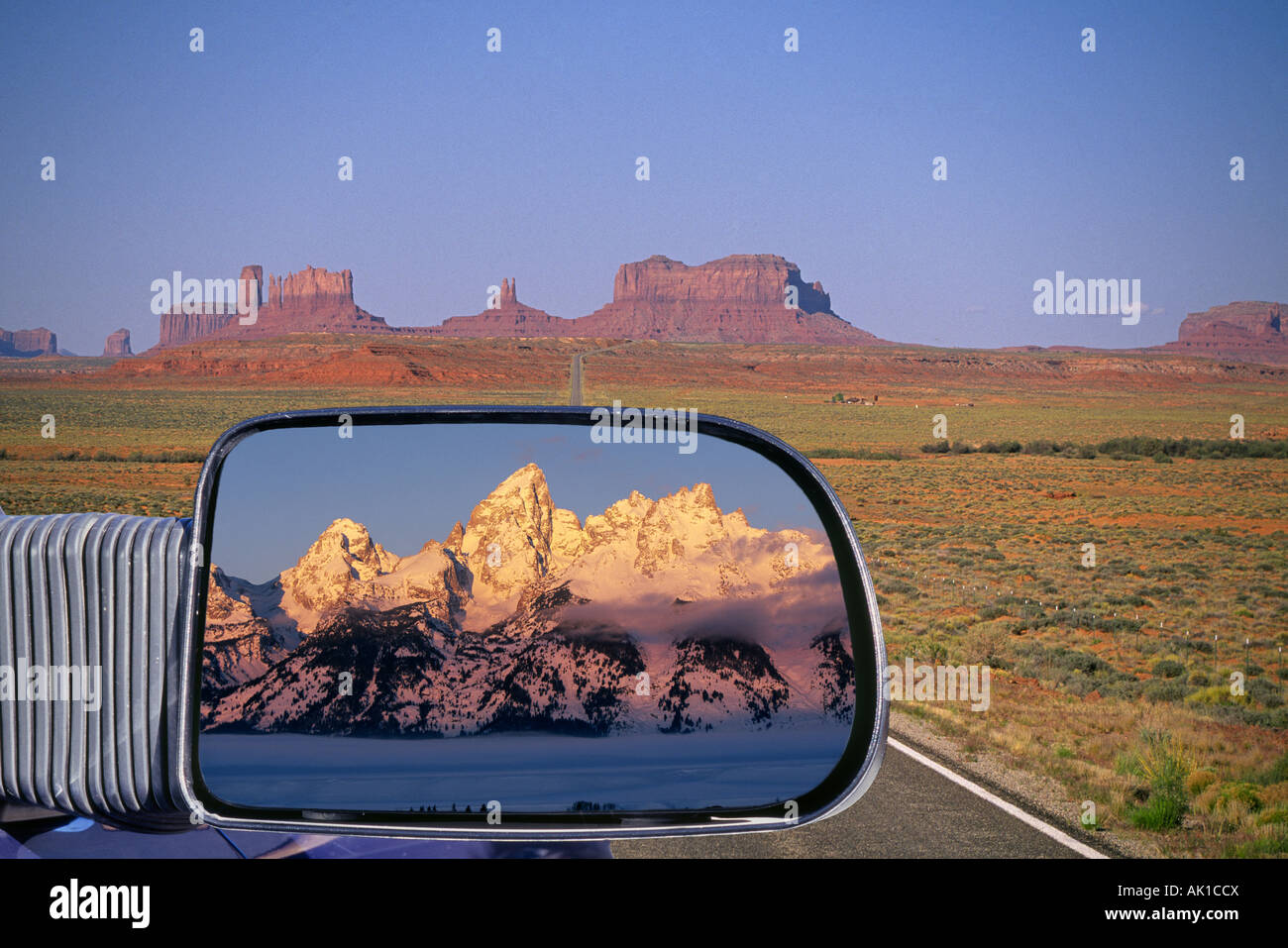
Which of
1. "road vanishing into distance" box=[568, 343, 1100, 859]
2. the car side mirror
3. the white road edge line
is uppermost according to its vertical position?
the car side mirror

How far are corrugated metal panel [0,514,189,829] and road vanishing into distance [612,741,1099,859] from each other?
3440 mm

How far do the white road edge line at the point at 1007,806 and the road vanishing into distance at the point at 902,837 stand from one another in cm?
2

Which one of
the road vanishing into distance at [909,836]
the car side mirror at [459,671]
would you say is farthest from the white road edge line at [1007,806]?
the car side mirror at [459,671]

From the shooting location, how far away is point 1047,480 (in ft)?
160

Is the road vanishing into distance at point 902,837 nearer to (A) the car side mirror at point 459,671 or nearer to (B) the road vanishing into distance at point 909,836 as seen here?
(B) the road vanishing into distance at point 909,836

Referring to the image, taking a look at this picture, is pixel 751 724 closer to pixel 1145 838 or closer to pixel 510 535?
pixel 510 535

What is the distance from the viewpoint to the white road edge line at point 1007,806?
5.72 meters

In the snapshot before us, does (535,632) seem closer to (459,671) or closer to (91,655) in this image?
(459,671)

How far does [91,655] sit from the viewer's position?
60.3 inches

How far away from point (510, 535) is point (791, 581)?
43cm

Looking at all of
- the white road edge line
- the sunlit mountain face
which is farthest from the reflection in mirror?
the white road edge line

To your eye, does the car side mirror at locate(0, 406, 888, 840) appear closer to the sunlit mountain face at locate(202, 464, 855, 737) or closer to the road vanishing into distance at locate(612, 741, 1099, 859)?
the sunlit mountain face at locate(202, 464, 855, 737)

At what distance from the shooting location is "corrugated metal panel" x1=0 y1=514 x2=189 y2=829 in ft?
5.02

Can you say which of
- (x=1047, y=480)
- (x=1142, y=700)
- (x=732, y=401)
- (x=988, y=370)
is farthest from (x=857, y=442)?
(x=988, y=370)
